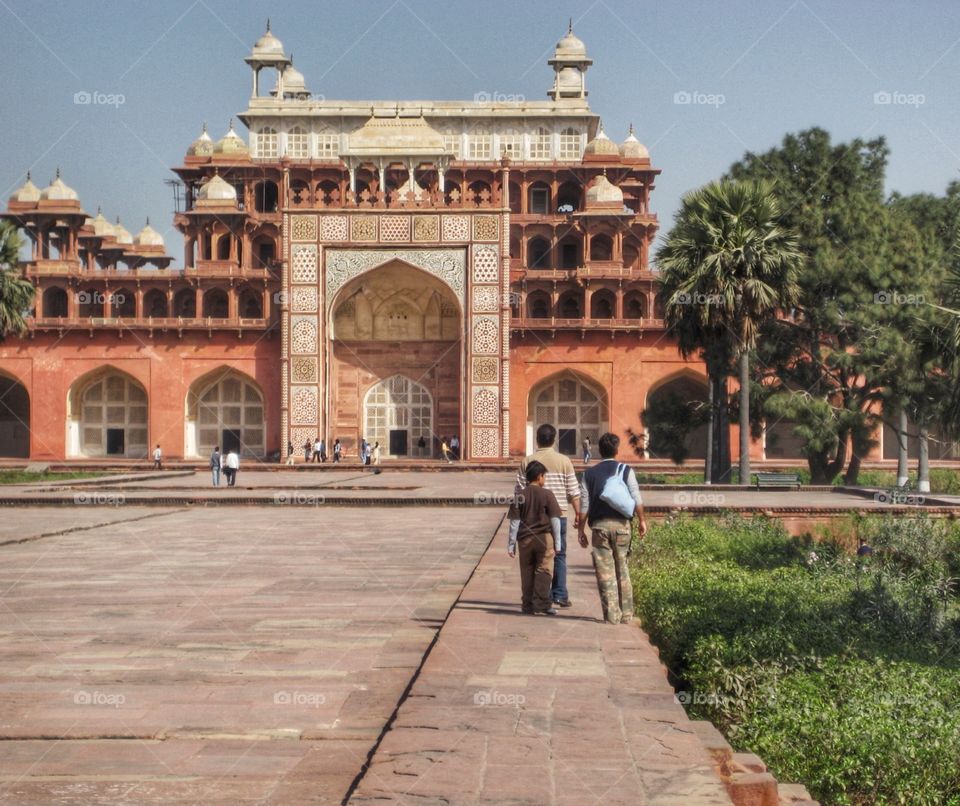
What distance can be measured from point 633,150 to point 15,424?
922 inches

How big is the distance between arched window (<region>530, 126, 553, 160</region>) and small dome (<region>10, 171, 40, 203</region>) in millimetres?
16620

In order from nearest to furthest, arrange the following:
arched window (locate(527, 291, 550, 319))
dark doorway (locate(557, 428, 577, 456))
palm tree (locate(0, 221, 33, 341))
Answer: palm tree (locate(0, 221, 33, 341)) → dark doorway (locate(557, 428, 577, 456)) → arched window (locate(527, 291, 550, 319))

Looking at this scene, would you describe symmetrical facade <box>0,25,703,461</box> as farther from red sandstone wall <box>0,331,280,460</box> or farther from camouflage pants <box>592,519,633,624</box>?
camouflage pants <box>592,519,633,624</box>

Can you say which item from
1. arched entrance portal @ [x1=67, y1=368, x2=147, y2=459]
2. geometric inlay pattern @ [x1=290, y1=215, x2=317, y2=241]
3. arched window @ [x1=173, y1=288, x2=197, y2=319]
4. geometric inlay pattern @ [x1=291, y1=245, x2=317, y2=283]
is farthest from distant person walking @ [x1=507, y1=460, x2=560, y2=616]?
arched window @ [x1=173, y1=288, x2=197, y2=319]

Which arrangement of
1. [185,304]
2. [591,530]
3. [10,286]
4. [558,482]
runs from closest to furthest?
[591,530]
[558,482]
[10,286]
[185,304]

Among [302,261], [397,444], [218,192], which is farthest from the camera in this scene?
[218,192]

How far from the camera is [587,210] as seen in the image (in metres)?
41.7

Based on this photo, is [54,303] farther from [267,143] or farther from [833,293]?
[833,293]

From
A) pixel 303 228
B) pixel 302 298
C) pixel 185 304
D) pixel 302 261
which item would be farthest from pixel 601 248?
pixel 185 304

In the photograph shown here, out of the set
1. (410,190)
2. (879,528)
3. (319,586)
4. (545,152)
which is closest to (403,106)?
(545,152)

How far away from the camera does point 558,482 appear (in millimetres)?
8367

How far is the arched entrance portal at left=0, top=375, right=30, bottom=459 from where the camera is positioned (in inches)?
1741

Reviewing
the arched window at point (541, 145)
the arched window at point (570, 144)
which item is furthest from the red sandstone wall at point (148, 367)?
the arched window at point (570, 144)

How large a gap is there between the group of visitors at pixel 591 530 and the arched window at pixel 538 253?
35574 mm
